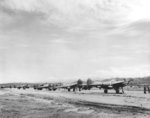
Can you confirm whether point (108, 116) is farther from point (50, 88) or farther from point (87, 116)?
point (50, 88)

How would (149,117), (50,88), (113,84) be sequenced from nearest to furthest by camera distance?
(149,117), (113,84), (50,88)

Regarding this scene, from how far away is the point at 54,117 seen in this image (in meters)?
17.2

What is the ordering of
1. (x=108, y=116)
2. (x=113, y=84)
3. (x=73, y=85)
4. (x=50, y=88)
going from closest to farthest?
(x=108, y=116) → (x=113, y=84) → (x=73, y=85) → (x=50, y=88)

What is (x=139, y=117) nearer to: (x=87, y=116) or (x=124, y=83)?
(x=87, y=116)

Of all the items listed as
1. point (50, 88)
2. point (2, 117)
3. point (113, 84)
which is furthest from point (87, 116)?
point (50, 88)

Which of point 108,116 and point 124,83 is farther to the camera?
point 124,83

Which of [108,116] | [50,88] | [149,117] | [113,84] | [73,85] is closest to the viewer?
[149,117]

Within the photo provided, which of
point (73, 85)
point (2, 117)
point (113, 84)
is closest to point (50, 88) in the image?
point (73, 85)

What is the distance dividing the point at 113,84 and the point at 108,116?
3752 cm

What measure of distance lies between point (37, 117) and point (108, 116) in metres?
4.98

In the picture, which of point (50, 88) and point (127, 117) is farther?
point (50, 88)

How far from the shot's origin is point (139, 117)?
1605cm

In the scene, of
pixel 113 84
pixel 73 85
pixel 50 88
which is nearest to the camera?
pixel 113 84

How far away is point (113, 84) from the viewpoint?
54000mm
